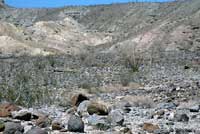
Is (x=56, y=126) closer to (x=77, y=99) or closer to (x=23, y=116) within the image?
(x=23, y=116)

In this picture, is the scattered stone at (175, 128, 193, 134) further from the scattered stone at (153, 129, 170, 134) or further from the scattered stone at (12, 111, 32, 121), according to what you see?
the scattered stone at (12, 111, 32, 121)

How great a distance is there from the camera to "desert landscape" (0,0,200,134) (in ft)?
37.3

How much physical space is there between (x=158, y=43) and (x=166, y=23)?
7485 mm

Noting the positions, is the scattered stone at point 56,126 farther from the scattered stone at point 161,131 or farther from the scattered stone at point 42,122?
the scattered stone at point 161,131

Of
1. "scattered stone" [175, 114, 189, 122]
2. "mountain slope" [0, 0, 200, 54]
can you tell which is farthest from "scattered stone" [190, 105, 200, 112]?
"mountain slope" [0, 0, 200, 54]

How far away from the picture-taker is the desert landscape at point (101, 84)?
11.4m

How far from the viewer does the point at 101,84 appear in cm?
2392

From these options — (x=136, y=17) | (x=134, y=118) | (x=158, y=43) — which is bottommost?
(x=134, y=118)

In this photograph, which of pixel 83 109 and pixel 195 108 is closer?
pixel 83 109

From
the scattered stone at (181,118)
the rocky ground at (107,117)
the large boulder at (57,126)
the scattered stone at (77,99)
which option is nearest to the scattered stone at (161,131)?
the rocky ground at (107,117)

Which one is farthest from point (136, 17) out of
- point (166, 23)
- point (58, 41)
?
point (166, 23)

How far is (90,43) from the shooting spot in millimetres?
75562

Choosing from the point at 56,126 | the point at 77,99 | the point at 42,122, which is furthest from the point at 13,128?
the point at 77,99

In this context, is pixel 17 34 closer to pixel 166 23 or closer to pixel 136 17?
pixel 166 23
